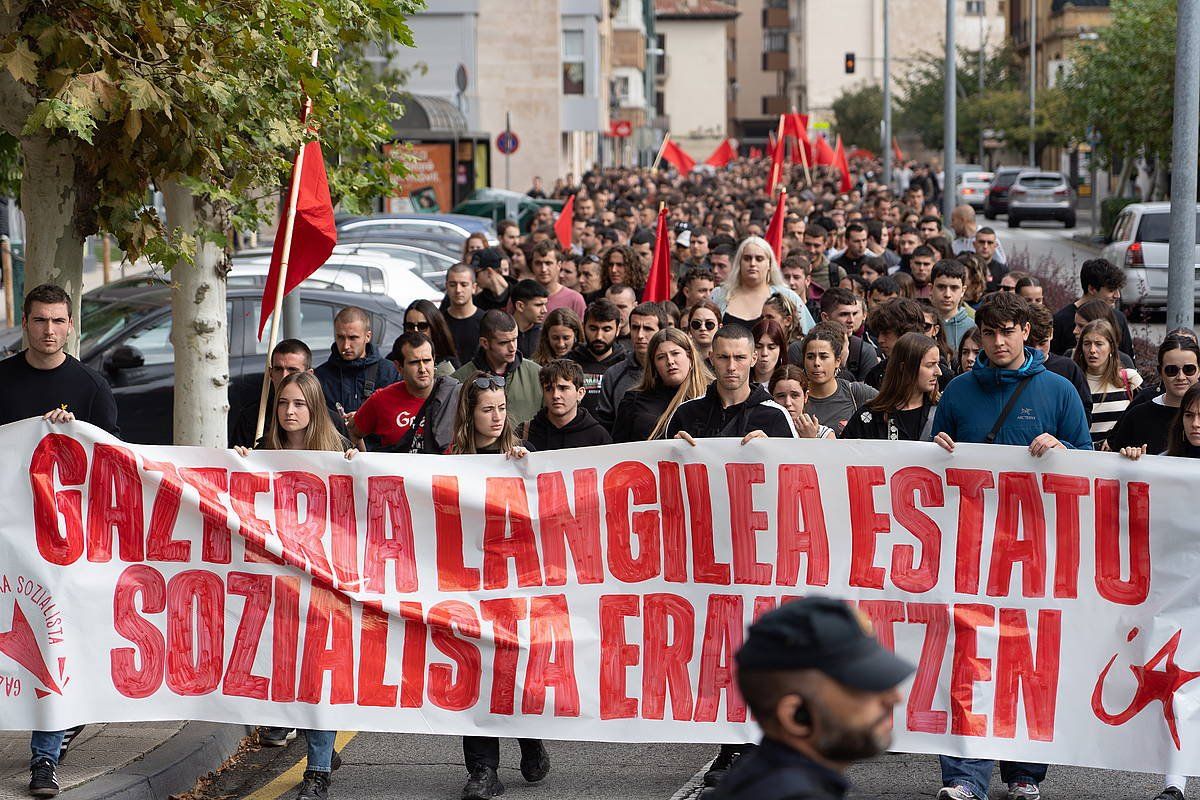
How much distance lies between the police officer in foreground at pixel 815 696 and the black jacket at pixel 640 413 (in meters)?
4.76

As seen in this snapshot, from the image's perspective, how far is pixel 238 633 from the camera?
6.60 m

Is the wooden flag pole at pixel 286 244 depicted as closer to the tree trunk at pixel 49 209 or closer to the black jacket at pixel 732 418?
the tree trunk at pixel 49 209

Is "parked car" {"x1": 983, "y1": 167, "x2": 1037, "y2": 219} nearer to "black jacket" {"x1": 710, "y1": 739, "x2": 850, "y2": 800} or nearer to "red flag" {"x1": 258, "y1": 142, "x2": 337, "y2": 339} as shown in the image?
"red flag" {"x1": 258, "y1": 142, "x2": 337, "y2": 339}

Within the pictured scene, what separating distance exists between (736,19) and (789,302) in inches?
5405

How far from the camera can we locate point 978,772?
6.21 m

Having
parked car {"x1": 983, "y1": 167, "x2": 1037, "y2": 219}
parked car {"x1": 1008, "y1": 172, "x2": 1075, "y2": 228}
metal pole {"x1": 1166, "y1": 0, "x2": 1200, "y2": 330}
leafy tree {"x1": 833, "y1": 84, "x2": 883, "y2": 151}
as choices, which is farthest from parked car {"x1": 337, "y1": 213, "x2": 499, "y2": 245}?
leafy tree {"x1": 833, "y1": 84, "x2": 883, "y2": 151}

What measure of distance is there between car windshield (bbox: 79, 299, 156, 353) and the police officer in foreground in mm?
10188

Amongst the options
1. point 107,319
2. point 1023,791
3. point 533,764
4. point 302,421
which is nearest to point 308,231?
point 302,421

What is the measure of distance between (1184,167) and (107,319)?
741 cm

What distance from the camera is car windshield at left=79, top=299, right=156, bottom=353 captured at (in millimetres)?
12352

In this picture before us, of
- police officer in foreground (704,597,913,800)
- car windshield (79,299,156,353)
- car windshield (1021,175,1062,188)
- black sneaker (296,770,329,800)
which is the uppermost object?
car windshield (1021,175,1062,188)

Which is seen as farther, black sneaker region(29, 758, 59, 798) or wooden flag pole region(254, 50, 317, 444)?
wooden flag pole region(254, 50, 317, 444)

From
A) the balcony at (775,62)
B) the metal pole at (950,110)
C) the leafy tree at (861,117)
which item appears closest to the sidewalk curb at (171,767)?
the metal pole at (950,110)

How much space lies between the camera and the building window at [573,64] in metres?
58.5
